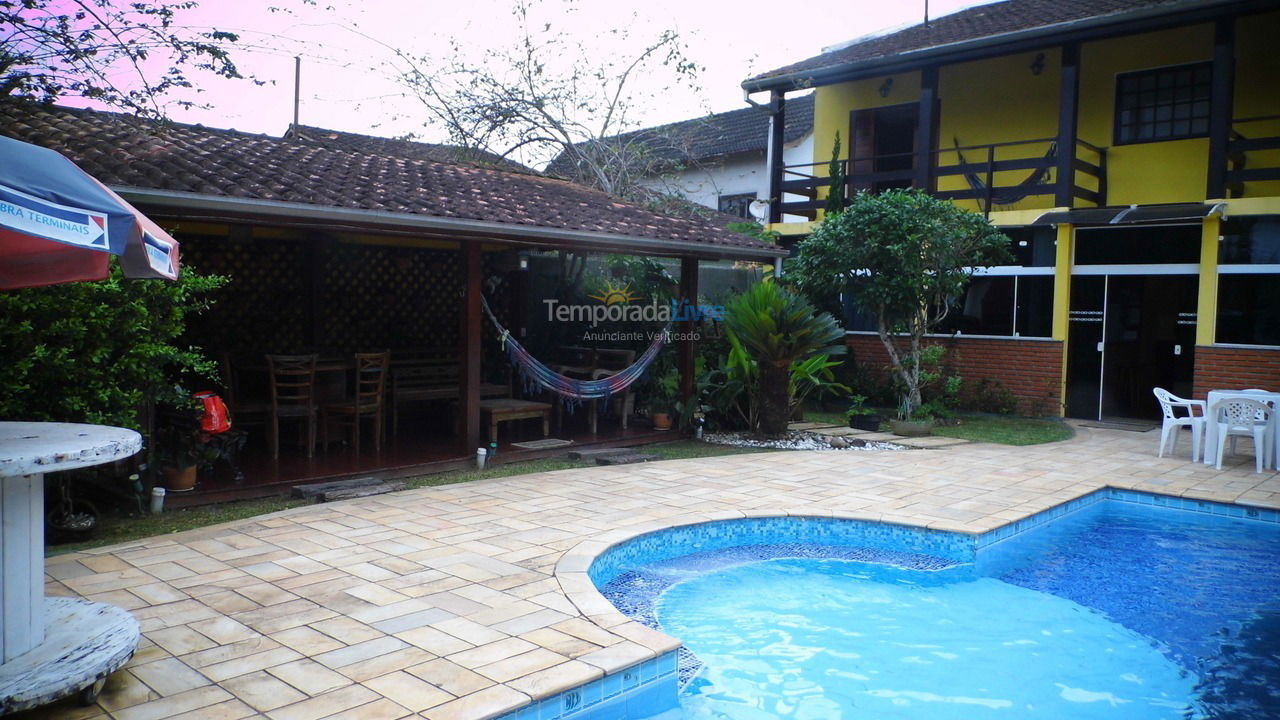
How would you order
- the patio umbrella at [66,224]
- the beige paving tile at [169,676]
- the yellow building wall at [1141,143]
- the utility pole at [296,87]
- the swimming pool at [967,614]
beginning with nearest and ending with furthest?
1. the patio umbrella at [66,224]
2. the beige paving tile at [169,676]
3. the swimming pool at [967,614]
4. the yellow building wall at [1141,143]
5. the utility pole at [296,87]

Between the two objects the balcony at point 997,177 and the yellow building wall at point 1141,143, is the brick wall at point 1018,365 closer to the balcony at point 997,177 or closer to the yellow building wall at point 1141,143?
the balcony at point 997,177

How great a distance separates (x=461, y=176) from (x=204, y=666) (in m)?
6.65

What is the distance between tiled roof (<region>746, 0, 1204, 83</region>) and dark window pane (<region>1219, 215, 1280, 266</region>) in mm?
2708

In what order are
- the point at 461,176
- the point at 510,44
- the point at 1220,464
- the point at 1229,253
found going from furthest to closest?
the point at 510,44 → the point at 1229,253 → the point at 461,176 → the point at 1220,464

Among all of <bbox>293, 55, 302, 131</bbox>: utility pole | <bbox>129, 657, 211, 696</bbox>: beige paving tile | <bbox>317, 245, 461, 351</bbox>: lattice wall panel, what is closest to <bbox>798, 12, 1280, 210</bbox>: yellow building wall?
<bbox>317, 245, 461, 351</bbox>: lattice wall panel

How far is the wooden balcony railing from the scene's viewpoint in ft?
33.5

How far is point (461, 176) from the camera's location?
9039 mm

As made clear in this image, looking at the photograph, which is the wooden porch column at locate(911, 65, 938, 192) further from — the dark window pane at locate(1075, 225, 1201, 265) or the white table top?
the white table top

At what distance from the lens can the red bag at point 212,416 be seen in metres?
5.79

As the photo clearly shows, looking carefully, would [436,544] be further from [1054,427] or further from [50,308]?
[1054,427]

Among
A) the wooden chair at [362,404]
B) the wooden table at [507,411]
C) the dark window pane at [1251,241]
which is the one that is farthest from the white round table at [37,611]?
the dark window pane at [1251,241]


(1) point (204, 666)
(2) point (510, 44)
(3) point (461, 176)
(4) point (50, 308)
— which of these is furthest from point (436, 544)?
(2) point (510, 44)

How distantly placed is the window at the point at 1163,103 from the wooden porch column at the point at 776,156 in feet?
16.6

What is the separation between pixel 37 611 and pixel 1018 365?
11543 mm
